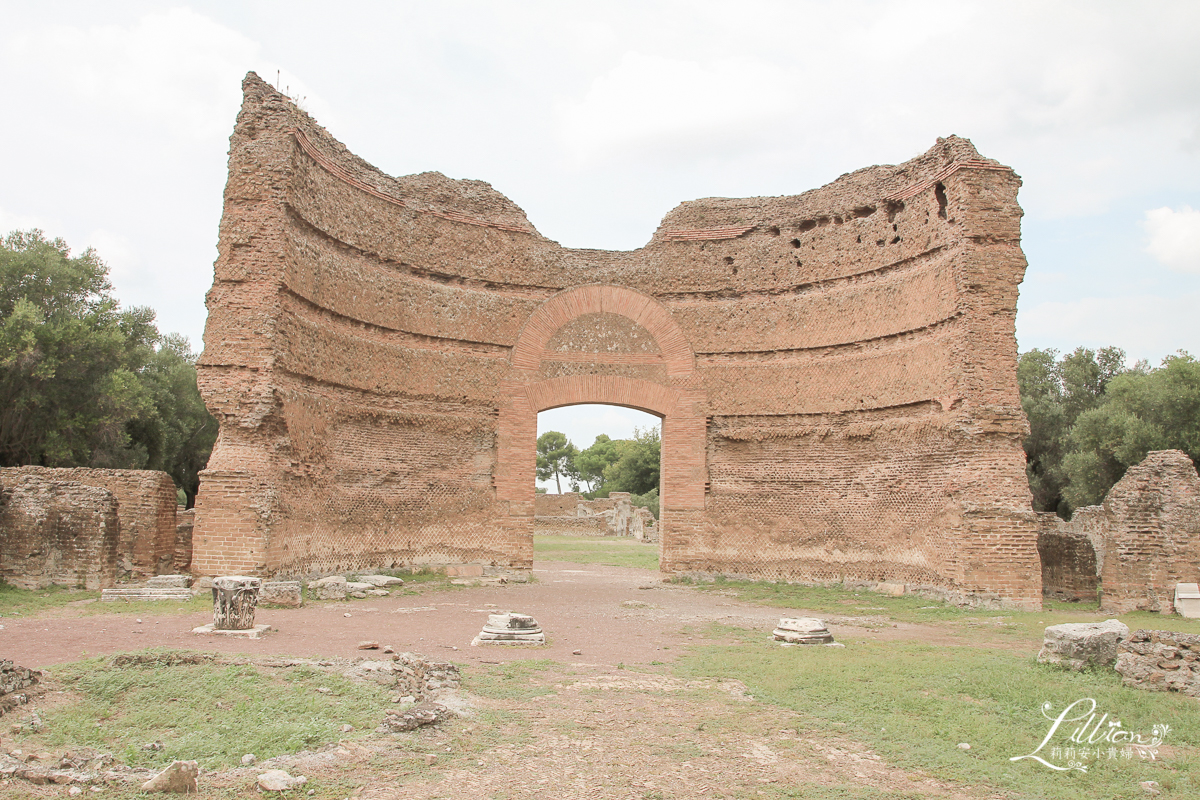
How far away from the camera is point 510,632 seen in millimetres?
7375

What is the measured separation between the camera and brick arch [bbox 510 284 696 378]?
1520cm

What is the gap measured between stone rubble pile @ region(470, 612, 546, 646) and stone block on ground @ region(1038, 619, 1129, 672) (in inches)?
172

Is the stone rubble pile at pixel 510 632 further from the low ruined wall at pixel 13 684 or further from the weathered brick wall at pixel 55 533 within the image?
the weathered brick wall at pixel 55 533

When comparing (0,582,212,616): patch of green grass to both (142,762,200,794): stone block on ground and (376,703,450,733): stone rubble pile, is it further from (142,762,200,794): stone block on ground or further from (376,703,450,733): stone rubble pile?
(142,762,200,794): stone block on ground

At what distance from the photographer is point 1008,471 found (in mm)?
11492

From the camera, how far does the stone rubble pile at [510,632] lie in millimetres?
7328

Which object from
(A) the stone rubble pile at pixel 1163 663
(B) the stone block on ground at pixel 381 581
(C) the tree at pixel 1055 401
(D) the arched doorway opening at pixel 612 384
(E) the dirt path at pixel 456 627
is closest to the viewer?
(A) the stone rubble pile at pixel 1163 663

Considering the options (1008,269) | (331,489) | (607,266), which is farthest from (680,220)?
(331,489)

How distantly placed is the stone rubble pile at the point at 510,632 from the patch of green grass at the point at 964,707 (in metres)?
1.53

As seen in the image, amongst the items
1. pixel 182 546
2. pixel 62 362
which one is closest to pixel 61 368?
pixel 62 362

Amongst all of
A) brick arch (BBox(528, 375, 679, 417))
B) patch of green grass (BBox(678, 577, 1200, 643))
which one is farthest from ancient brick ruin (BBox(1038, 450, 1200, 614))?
brick arch (BBox(528, 375, 679, 417))

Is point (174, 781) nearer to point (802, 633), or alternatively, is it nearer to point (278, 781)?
point (278, 781)

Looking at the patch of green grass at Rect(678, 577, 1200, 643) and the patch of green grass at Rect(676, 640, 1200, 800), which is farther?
the patch of green grass at Rect(678, 577, 1200, 643)

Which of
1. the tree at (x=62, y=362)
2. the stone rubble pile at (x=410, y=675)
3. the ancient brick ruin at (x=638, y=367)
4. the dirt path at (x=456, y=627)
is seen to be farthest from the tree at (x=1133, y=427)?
the tree at (x=62, y=362)
